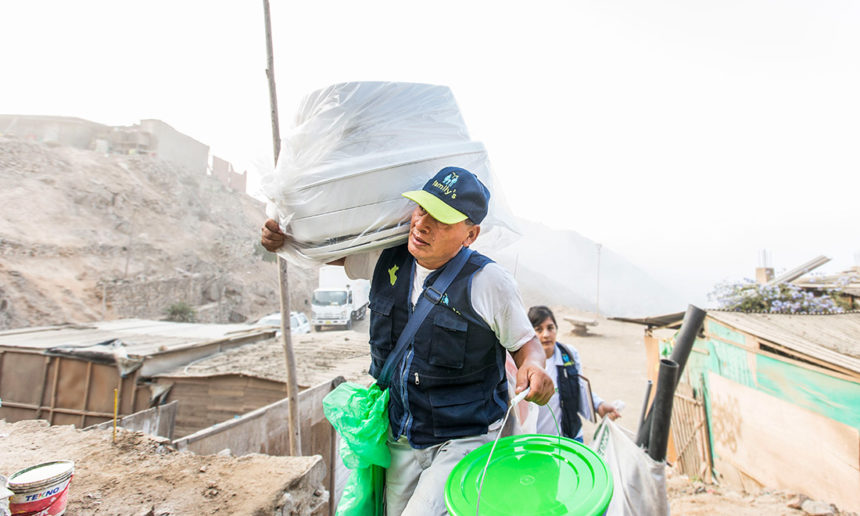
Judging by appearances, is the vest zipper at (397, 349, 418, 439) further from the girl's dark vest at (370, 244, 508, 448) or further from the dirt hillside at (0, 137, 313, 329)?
the dirt hillside at (0, 137, 313, 329)

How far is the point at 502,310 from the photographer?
4.76 feet

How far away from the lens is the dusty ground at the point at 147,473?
1901 millimetres

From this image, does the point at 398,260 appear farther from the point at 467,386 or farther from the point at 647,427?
the point at 647,427

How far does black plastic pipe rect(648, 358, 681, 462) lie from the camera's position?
9.51ft

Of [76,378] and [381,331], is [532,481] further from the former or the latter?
[76,378]

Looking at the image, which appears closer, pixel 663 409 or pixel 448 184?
pixel 448 184

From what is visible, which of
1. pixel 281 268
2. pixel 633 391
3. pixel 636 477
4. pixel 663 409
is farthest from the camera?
pixel 633 391

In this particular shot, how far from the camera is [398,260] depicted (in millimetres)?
1810

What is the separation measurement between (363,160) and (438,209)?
447mm

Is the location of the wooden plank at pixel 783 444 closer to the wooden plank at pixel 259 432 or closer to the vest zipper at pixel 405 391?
the vest zipper at pixel 405 391

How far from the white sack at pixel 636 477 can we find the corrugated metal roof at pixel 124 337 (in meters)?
8.17

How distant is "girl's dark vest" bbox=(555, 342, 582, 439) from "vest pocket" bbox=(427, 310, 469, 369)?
208 centimetres

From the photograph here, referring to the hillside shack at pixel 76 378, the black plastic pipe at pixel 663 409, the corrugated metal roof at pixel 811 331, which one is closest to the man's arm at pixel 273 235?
the black plastic pipe at pixel 663 409

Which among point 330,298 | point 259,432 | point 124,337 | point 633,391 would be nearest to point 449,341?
point 259,432
